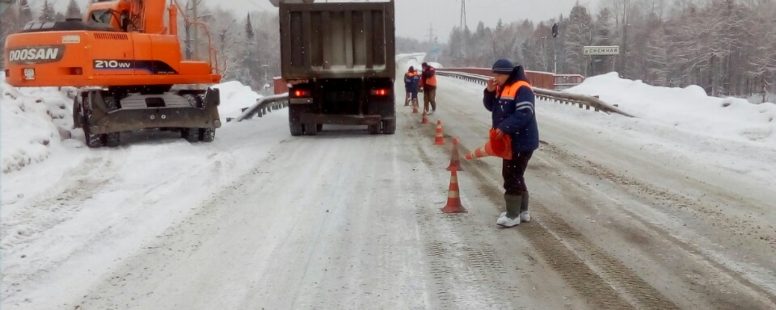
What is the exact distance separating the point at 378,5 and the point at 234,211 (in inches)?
304

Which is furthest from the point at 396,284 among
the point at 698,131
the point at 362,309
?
the point at 698,131

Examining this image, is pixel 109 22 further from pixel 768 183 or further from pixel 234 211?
pixel 768 183

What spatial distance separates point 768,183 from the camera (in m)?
8.09

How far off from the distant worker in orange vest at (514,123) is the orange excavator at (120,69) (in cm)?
700

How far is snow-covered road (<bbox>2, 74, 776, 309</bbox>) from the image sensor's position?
4438mm

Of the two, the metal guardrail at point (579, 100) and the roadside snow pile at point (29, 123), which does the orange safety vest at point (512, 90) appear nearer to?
the roadside snow pile at point (29, 123)

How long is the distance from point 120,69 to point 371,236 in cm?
674

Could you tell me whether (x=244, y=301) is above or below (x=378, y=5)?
below

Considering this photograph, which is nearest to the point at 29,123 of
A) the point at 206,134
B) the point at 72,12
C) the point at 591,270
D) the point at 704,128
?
the point at 206,134

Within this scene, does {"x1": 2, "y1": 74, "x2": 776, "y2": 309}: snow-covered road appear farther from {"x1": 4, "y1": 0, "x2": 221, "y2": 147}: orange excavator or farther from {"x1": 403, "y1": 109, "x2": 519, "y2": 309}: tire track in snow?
{"x1": 4, "y1": 0, "x2": 221, "y2": 147}: orange excavator

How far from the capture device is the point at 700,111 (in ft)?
50.4

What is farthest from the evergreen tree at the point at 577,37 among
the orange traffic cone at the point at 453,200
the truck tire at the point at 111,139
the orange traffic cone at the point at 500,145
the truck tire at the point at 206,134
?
the orange traffic cone at the point at 500,145

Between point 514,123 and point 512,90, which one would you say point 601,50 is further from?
point 514,123

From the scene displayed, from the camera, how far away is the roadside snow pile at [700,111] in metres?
12.2
